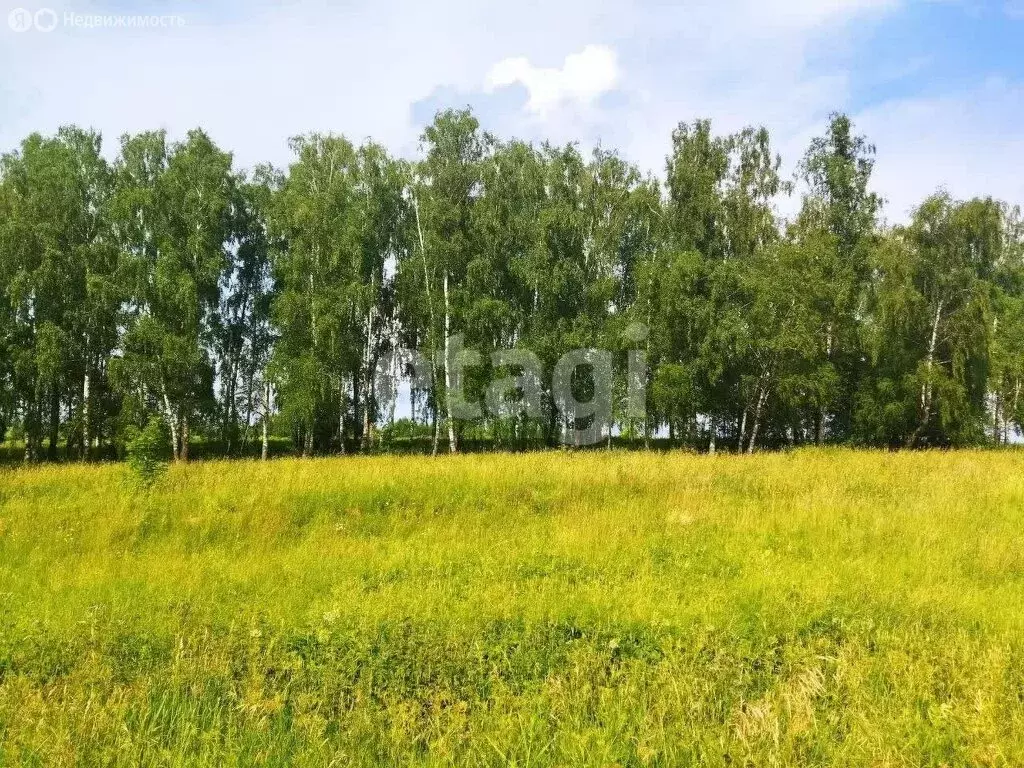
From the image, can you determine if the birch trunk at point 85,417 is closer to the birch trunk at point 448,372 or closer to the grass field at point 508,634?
the birch trunk at point 448,372

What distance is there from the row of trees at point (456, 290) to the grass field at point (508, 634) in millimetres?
14736

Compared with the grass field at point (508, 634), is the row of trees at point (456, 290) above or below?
above

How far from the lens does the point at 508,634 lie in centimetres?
523

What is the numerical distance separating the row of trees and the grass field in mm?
14736

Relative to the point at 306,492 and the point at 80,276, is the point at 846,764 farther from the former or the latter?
the point at 80,276

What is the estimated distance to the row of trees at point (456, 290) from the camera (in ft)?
76.5

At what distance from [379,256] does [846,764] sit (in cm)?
2614

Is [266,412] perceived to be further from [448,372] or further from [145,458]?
[145,458]

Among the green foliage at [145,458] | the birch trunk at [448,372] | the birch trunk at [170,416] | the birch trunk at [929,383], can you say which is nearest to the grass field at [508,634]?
the green foliage at [145,458]

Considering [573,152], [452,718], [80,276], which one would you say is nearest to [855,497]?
[452,718]

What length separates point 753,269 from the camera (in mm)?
25500

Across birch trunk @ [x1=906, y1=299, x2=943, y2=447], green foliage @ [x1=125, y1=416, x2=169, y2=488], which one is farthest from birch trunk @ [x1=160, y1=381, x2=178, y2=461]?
birch trunk @ [x1=906, y1=299, x2=943, y2=447]

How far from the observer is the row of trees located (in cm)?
2333

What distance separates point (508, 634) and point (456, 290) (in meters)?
20.7
